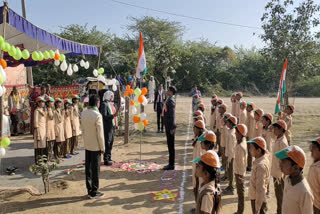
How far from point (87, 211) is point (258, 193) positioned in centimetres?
291

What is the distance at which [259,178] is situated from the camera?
3.85m

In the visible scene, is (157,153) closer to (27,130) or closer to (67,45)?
(67,45)

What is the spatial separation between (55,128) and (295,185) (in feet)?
21.2

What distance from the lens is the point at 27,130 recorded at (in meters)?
11.8

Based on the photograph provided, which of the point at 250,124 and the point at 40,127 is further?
the point at 250,124

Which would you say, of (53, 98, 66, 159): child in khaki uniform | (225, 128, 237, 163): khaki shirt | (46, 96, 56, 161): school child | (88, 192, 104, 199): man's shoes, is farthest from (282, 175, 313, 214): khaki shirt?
(53, 98, 66, 159): child in khaki uniform

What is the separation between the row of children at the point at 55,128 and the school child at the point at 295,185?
588 centimetres

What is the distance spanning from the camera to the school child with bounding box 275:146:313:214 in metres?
2.82

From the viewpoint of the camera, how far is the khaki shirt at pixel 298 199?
280 cm

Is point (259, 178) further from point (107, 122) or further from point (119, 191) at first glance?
point (107, 122)

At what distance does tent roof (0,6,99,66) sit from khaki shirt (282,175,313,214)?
17.4ft

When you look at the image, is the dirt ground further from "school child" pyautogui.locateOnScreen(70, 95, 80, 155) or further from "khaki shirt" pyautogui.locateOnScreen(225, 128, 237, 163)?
"khaki shirt" pyautogui.locateOnScreen(225, 128, 237, 163)

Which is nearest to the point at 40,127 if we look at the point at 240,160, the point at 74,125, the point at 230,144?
the point at 74,125

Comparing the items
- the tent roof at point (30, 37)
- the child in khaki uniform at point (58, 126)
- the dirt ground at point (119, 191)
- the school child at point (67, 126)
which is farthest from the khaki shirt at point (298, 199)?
the school child at point (67, 126)
